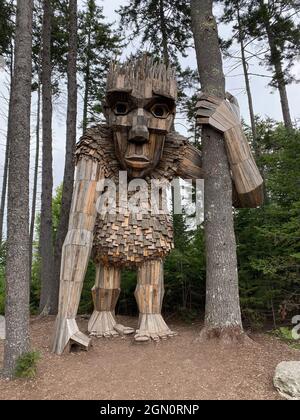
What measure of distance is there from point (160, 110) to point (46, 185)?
13.4 ft

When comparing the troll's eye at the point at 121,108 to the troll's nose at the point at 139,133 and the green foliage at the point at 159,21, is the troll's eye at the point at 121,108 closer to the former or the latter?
the troll's nose at the point at 139,133

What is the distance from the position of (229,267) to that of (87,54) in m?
8.22

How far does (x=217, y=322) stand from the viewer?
365 centimetres

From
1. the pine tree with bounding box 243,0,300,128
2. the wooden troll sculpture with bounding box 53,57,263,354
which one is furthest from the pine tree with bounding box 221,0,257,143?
the wooden troll sculpture with bounding box 53,57,263,354

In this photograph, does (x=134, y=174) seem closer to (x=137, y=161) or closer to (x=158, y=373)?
(x=137, y=161)

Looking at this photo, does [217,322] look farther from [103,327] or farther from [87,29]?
[87,29]

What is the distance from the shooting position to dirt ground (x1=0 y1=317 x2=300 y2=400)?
A: 276 cm

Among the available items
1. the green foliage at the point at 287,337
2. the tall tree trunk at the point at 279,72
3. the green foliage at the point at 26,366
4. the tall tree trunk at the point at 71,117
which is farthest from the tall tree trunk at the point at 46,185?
the tall tree trunk at the point at 279,72

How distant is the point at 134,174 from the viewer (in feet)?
13.4

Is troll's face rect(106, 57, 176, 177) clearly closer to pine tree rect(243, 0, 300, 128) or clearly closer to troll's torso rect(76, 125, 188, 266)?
troll's torso rect(76, 125, 188, 266)

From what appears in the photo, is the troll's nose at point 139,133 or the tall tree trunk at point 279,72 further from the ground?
the tall tree trunk at point 279,72

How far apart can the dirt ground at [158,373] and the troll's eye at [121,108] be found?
253 cm

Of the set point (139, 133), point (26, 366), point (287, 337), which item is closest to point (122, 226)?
point (139, 133)

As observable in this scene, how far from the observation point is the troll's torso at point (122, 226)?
12.9ft
